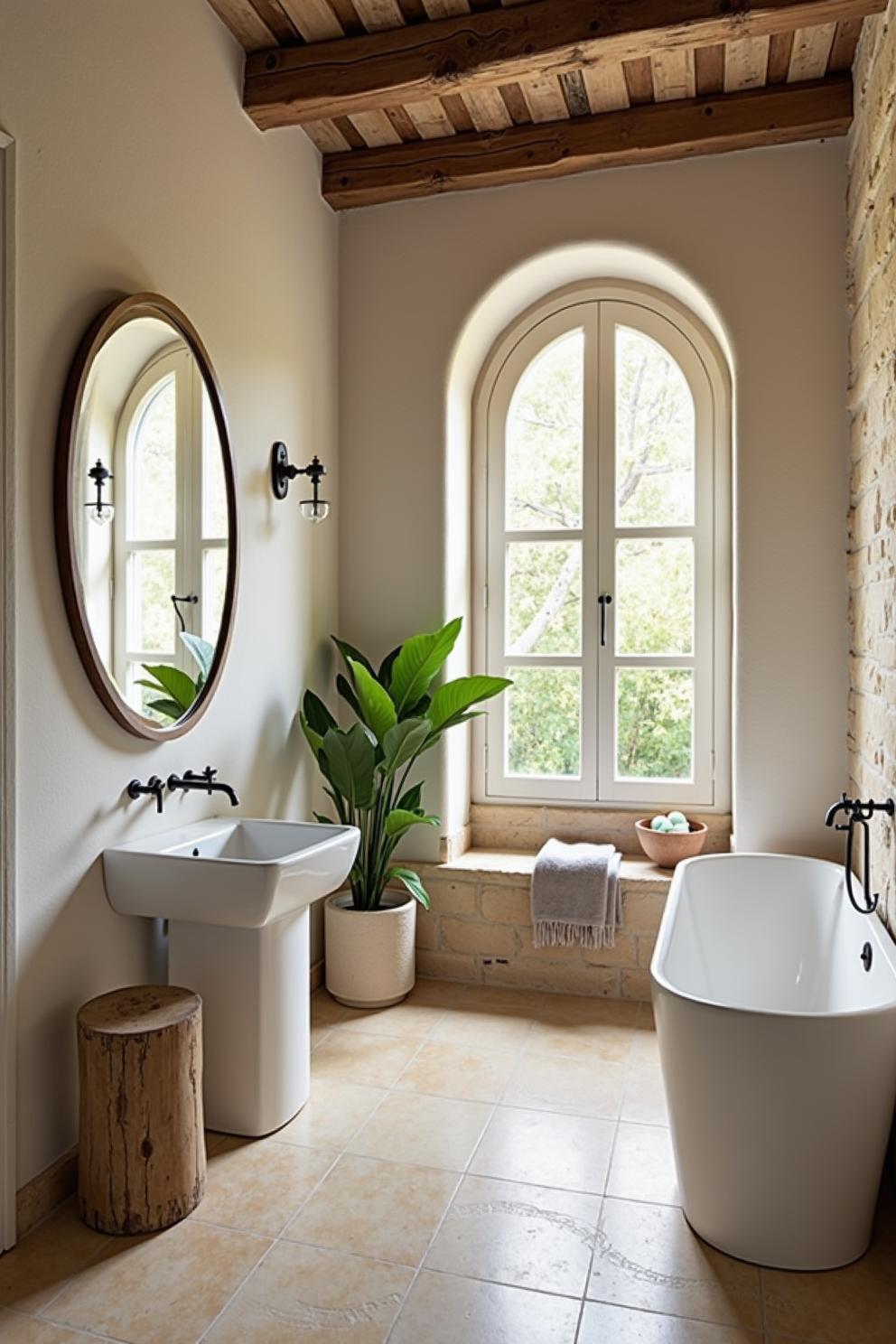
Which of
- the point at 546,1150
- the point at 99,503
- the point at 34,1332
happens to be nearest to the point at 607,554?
the point at 99,503

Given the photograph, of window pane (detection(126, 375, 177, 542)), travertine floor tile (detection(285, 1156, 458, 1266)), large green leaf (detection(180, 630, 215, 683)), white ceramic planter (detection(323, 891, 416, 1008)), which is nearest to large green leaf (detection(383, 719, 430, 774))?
white ceramic planter (detection(323, 891, 416, 1008))

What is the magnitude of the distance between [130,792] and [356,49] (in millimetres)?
2359

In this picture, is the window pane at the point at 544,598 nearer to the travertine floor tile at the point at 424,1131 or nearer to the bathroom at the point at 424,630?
the bathroom at the point at 424,630

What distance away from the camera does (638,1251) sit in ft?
6.52

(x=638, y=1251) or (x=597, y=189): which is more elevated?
(x=597, y=189)

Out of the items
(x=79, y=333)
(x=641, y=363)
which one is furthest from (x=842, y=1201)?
(x=641, y=363)

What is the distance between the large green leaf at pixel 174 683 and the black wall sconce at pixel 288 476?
2.73 ft

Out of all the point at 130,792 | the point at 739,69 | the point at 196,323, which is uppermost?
the point at 739,69

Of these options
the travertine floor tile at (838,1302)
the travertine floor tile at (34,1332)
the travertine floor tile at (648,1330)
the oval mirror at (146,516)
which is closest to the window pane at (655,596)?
the oval mirror at (146,516)

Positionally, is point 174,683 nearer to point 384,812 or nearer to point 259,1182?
point 384,812

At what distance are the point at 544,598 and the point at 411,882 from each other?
1275 millimetres

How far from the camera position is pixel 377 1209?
84.1 inches

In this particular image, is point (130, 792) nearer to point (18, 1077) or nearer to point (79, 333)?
point (18, 1077)

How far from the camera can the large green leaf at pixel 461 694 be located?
326cm
